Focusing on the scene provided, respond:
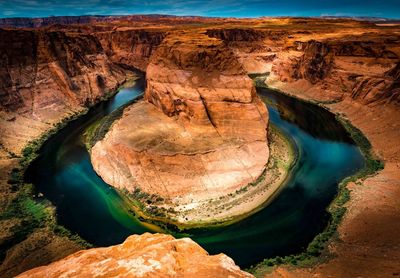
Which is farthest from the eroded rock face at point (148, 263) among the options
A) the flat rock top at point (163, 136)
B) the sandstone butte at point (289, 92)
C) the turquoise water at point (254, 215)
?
the flat rock top at point (163, 136)

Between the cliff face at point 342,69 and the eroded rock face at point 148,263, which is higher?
the cliff face at point 342,69

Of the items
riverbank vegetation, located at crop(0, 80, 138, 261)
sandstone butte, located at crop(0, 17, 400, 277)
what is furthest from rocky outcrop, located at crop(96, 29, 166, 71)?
riverbank vegetation, located at crop(0, 80, 138, 261)

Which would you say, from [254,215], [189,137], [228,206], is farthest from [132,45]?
[254,215]

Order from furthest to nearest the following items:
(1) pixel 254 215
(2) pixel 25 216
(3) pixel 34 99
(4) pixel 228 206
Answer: (3) pixel 34 99 < (4) pixel 228 206 < (1) pixel 254 215 < (2) pixel 25 216

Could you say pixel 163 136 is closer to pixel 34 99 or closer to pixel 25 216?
pixel 25 216

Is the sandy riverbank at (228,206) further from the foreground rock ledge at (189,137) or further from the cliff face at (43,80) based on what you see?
the cliff face at (43,80)

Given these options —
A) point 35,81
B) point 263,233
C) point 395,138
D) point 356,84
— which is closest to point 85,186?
point 263,233

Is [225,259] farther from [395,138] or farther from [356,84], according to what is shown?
[356,84]

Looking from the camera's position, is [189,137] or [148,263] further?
[189,137]
